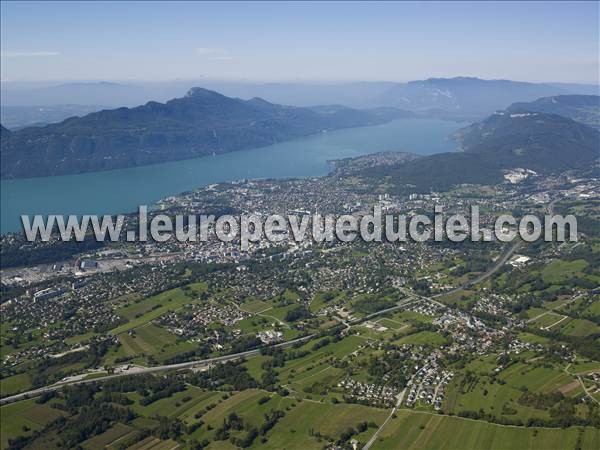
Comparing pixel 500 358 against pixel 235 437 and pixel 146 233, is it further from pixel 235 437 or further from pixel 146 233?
pixel 146 233

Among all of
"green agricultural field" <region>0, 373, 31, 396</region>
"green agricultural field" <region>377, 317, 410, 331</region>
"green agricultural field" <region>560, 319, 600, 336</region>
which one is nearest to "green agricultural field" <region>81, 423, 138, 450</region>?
"green agricultural field" <region>0, 373, 31, 396</region>

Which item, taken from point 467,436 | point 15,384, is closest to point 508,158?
point 467,436

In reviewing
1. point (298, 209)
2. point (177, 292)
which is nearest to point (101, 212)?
point (298, 209)

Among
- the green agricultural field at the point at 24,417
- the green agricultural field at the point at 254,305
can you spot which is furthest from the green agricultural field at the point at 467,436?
the green agricultural field at the point at 24,417

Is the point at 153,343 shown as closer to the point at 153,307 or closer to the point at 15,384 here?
A: the point at 153,307

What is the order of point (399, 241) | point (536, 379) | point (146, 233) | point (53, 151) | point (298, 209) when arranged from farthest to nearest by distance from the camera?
1. point (53, 151)
2. point (298, 209)
3. point (146, 233)
4. point (399, 241)
5. point (536, 379)

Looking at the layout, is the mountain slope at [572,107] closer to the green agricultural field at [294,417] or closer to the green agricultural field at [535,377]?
the green agricultural field at [535,377]
